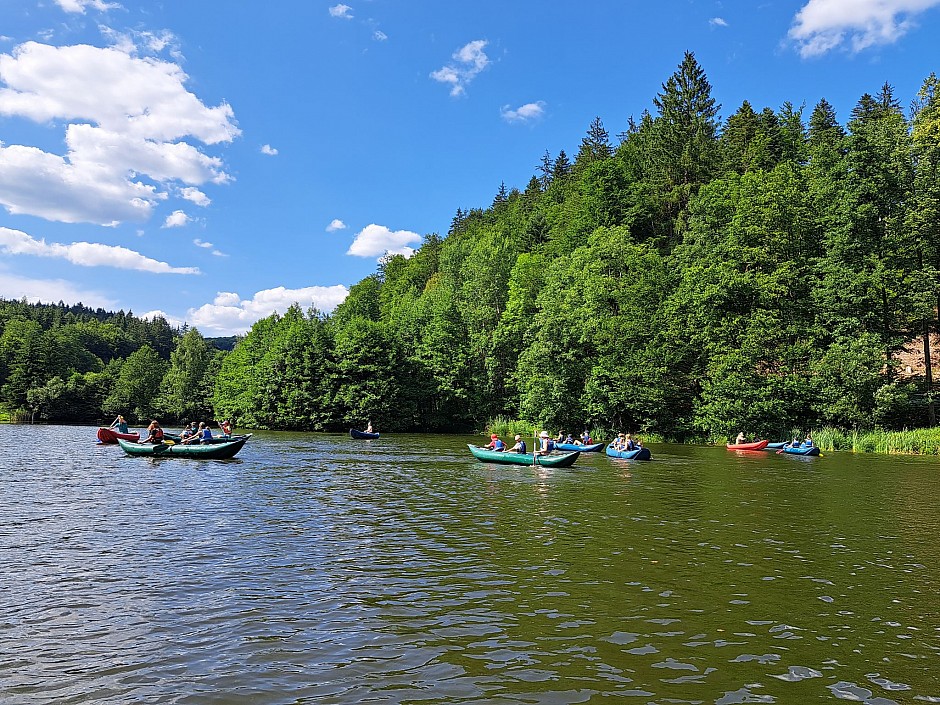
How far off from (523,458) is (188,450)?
16254 millimetres

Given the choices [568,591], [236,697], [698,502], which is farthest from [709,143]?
[236,697]

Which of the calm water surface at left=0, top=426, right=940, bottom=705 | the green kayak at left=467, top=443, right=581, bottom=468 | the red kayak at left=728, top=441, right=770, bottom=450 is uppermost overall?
the red kayak at left=728, top=441, right=770, bottom=450

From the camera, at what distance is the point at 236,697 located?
20.5ft

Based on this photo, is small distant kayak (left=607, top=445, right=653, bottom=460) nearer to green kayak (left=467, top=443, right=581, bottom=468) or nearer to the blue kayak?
the blue kayak

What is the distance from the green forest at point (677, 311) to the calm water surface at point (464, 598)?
1079 inches

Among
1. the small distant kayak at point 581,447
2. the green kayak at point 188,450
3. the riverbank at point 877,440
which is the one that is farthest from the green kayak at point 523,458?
the green kayak at point 188,450

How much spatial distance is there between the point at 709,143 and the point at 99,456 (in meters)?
65.9

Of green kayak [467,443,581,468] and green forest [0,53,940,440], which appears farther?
green forest [0,53,940,440]

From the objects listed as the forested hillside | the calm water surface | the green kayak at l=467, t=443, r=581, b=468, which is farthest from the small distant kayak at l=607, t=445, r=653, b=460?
the forested hillside

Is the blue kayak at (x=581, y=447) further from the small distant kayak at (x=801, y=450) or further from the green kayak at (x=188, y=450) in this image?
the green kayak at (x=188, y=450)

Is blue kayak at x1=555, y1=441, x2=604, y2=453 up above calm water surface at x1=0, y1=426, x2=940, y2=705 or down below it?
above

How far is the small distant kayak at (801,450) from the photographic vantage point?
36.5m

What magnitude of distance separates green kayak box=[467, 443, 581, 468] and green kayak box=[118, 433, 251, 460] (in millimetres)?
11733

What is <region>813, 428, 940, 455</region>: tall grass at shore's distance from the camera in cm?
3722
